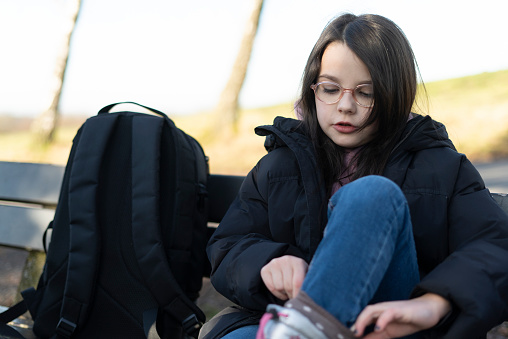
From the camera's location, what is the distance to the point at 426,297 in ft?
3.88

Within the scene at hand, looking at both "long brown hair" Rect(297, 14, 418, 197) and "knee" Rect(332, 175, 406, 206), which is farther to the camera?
"long brown hair" Rect(297, 14, 418, 197)

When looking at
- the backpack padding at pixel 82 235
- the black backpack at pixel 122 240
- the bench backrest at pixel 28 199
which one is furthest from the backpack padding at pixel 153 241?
the bench backrest at pixel 28 199

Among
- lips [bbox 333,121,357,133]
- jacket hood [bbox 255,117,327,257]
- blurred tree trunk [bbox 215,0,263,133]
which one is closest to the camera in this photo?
jacket hood [bbox 255,117,327,257]

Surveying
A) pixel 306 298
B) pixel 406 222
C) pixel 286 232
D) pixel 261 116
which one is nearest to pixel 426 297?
pixel 406 222

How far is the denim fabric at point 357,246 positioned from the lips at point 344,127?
0.47 metres

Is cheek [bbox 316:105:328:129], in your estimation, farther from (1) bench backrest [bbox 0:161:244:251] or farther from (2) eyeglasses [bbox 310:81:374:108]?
(1) bench backrest [bbox 0:161:244:251]

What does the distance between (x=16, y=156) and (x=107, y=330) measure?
24.9 ft

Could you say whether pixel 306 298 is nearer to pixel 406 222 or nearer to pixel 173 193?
pixel 406 222

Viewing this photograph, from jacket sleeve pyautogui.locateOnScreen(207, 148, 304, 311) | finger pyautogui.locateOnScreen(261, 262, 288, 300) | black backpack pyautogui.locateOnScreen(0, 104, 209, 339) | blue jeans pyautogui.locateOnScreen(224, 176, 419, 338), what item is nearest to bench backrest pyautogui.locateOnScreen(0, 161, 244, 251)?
black backpack pyautogui.locateOnScreen(0, 104, 209, 339)

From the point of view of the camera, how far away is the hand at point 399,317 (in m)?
1.06

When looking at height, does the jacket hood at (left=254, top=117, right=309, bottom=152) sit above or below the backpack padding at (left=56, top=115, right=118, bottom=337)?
above

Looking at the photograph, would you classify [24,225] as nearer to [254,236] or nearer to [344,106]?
[254,236]

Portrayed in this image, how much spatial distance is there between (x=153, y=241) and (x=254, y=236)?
44cm

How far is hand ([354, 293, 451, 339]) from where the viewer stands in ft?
3.48
